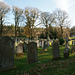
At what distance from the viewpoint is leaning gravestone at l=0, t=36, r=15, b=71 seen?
494cm

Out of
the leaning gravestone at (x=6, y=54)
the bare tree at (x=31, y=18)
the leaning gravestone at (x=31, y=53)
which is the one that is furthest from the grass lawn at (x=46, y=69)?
the bare tree at (x=31, y=18)

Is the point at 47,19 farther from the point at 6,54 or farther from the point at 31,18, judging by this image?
the point at 6,54

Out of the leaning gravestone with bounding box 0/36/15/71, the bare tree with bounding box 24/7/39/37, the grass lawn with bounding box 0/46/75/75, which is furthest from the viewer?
the bare tree with bounding box 24/7/39/37

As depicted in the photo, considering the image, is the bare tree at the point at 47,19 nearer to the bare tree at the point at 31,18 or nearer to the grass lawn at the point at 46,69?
the bare tree at the point at 31,18

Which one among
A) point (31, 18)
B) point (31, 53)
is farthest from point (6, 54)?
point (31, 18)

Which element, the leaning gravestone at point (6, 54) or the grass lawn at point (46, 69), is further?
the leaning gravestone at point (6, 54)

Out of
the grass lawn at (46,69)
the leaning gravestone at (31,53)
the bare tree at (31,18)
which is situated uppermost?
the bare tree at (31,18)

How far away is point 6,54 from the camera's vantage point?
16.5ft

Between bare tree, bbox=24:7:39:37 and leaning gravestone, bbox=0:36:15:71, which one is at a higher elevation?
bare tree, bbox=24:7:39:37

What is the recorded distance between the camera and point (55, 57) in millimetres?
7609

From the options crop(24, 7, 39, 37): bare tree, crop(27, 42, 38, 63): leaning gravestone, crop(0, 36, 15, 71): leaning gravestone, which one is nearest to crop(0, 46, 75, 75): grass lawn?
crop(0, 36, 15, 71): leaning gravestone

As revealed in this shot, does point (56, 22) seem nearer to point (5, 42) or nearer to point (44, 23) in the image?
point (44, 23)

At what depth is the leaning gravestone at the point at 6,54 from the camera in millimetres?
4938

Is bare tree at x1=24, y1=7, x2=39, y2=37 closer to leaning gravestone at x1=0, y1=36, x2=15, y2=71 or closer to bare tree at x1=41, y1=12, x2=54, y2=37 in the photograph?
bare tree at x1=41, y1=12, x2=54, y2=37
